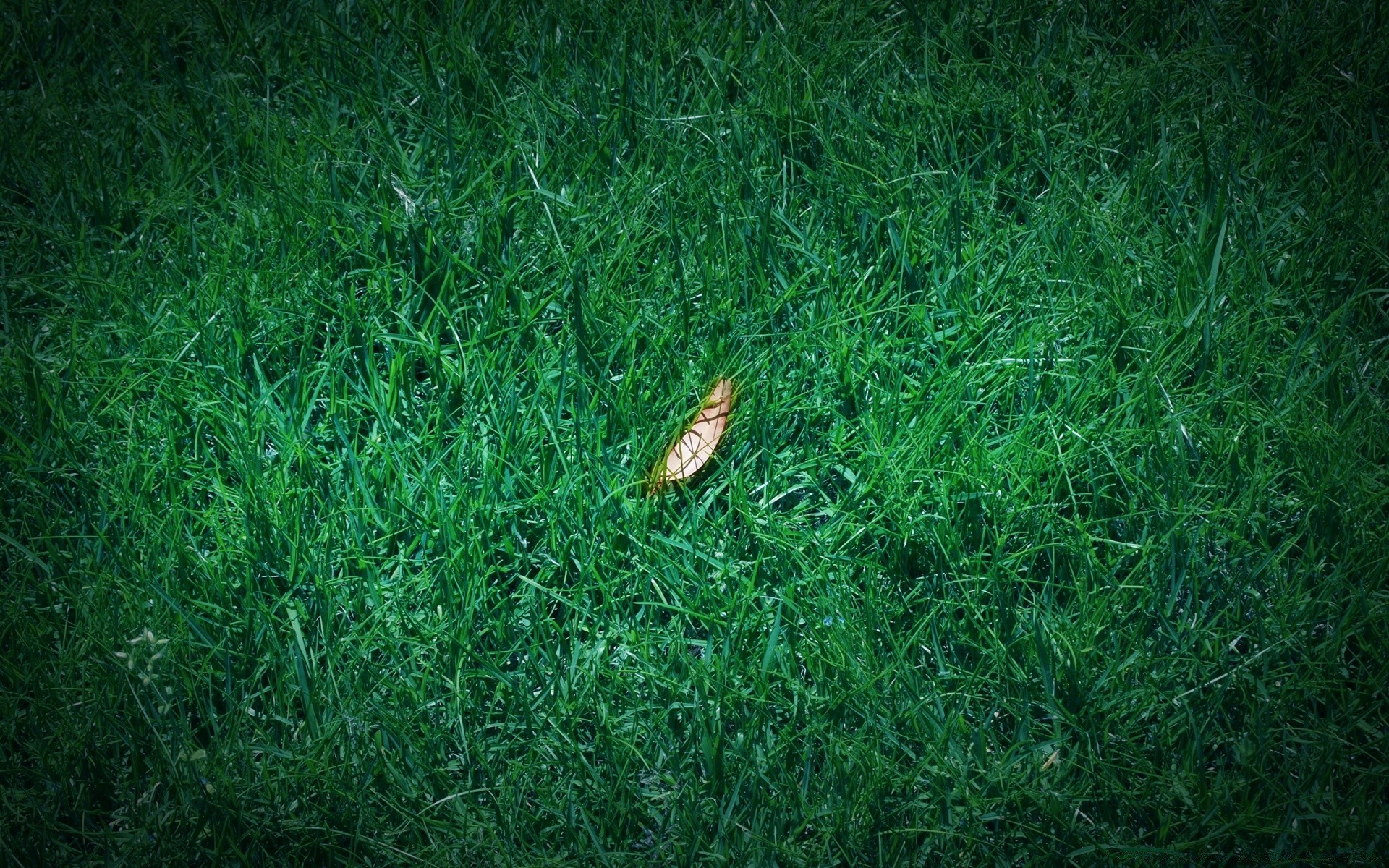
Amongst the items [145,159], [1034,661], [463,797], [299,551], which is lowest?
[1034,661]

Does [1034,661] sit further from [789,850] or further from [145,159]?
[145,159]

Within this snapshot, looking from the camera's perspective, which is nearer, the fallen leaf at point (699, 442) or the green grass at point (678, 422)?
the green grass at point (678, 422)

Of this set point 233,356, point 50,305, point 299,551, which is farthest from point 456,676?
point 50,305

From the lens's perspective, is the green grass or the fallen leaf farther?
the fallen leaf

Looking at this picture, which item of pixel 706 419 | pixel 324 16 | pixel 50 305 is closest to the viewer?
pixel 706 419
